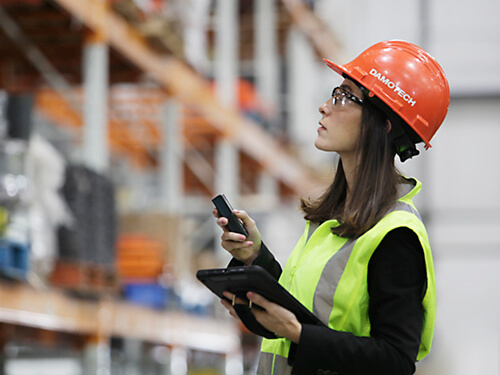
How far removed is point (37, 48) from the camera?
42.7 feet

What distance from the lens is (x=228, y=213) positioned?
8.92ft

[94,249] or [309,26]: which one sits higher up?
[309,26]

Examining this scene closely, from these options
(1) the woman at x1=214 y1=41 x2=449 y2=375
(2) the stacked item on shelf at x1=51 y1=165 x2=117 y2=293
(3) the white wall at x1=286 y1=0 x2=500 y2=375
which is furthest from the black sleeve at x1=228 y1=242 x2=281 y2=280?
(3) the white wall at x1=286 y1=0 x2=500 y2=375

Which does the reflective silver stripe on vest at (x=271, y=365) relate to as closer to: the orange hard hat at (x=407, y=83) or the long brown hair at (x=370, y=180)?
the long brown hair at (x=370, y=180)

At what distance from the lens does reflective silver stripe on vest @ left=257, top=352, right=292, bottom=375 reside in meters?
2.60

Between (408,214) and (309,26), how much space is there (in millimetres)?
23883

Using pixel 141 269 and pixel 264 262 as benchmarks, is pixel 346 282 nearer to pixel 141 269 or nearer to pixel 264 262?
pixel 264 262

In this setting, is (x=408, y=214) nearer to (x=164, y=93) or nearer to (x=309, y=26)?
(x=164, y=93)

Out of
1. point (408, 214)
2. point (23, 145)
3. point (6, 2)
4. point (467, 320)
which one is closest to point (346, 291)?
point (408, 214)

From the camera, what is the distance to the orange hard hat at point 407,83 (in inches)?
106

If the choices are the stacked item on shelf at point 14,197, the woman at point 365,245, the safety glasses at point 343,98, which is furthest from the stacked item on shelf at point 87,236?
the safety glasses at point 343,98

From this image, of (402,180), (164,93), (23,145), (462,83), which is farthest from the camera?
(462,83)

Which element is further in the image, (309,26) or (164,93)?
(309,26)

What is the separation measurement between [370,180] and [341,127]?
187mm
